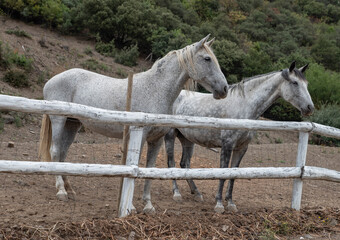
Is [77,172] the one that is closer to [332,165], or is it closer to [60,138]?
[60,138]

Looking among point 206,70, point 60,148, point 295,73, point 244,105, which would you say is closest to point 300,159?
point 244,105

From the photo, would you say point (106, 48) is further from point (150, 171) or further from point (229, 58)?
point (150, 171)

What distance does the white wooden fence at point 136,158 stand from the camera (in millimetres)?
3736

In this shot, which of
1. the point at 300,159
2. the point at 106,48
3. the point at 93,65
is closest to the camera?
the point at 300,159

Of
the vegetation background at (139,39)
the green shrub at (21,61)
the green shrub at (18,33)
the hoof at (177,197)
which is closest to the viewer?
A: the hoof at (177,197)

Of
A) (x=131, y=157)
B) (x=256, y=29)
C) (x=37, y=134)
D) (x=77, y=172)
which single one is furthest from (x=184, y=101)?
(x=256, y=29)

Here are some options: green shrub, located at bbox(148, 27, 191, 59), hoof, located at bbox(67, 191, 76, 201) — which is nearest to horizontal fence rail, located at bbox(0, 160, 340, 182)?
hoof, located at bbox(67, 191, 76, 201)

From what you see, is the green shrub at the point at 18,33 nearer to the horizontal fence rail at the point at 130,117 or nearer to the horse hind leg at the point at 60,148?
the horse hind leg at the point at 60,148

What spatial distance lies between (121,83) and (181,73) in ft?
2.79

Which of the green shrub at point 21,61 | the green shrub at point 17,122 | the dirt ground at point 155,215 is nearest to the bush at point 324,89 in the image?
the dirt ground at point 155,215

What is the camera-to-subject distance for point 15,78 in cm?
1592

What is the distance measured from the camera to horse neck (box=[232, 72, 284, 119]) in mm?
5895

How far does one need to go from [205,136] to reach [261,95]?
3.59ft

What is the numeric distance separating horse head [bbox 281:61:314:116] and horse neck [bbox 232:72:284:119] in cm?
11
